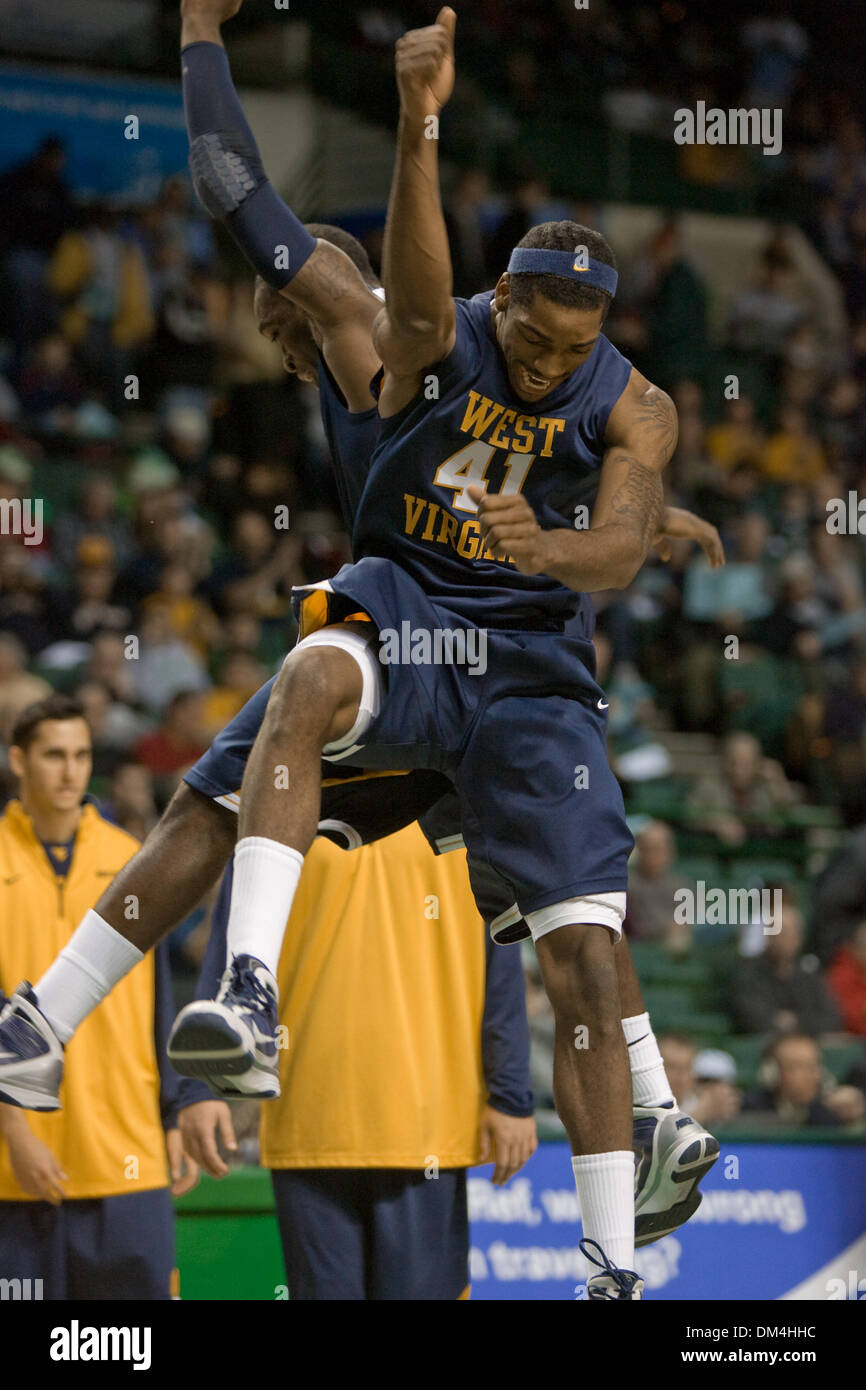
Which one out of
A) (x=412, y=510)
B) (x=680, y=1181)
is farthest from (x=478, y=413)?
(x=680, y=1181)

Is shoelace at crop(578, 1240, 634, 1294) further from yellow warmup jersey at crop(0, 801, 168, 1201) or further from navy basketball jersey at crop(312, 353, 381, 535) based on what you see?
yellow warmup jersey at crop(0, 801, 168, 1201)

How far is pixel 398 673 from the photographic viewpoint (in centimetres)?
331

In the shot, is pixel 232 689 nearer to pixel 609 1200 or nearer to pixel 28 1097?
pixel 28 1097

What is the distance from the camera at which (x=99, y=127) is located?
1188 centimetres

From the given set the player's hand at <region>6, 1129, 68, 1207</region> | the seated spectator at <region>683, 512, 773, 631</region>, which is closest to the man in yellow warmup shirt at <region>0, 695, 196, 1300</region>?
the player's hand at <region>6, 1129, 68, 1207</region>

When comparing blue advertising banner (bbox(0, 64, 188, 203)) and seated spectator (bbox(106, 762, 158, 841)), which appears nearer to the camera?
seated spectator (bbox(106, 762, 158, 841))

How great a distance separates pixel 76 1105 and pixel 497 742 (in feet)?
→ 6.17

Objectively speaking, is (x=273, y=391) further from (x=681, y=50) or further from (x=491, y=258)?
(x=681, y=50)

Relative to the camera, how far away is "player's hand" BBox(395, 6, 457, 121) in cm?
298

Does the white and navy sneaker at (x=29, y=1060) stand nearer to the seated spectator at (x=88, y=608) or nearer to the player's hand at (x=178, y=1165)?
the player's hand at (x=178, y=1165)

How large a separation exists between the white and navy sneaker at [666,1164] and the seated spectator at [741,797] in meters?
6.07

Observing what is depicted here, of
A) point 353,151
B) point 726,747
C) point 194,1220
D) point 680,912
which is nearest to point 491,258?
point 353,151

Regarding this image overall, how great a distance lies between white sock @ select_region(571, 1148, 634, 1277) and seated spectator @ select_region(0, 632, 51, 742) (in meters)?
5.05

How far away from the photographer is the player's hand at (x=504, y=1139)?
4.39 m
